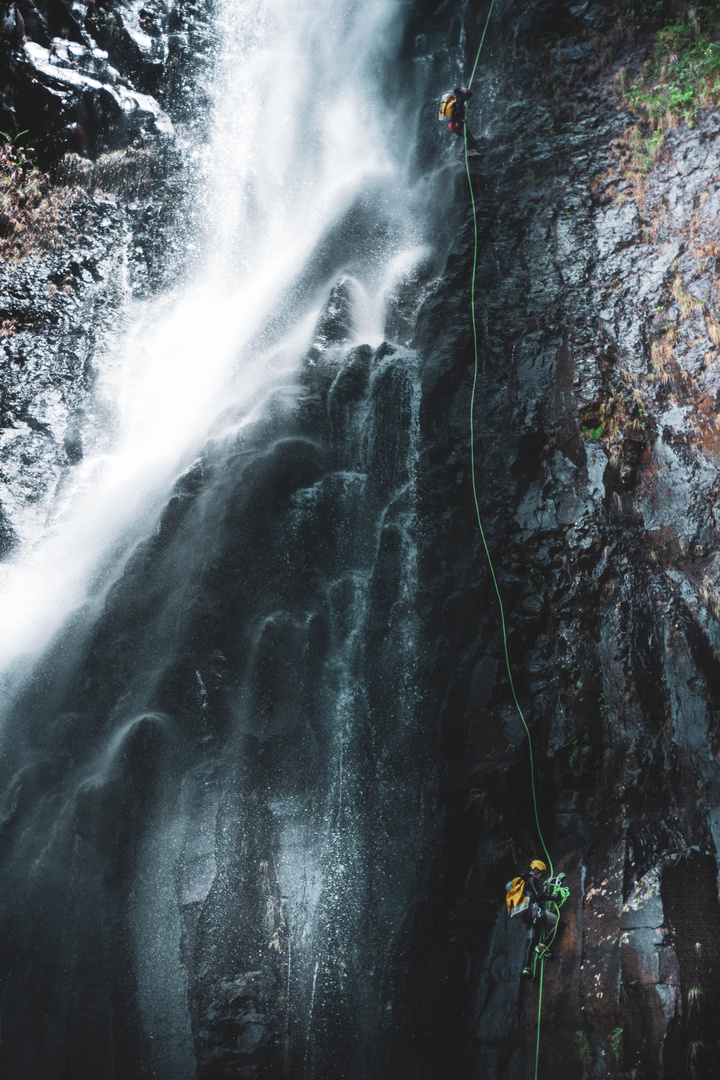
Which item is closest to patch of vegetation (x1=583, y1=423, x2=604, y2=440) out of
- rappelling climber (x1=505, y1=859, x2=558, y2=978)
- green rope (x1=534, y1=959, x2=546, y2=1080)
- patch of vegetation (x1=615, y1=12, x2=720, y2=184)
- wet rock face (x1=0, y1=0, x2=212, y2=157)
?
patch of vegetation (x1=615, y1=12, x2=720, y2=184)

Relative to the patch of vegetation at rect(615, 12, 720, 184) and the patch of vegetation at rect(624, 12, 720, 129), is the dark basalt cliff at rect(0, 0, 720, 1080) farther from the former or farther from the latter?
the patch of vegetation at rect(624, 12, 720, 129)

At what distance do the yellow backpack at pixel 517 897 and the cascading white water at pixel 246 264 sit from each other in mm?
5268

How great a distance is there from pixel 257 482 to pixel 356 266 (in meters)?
4.50

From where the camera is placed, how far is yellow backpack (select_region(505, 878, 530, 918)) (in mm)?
5773

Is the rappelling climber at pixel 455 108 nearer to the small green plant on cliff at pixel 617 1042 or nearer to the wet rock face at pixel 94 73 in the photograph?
the wet rock face at pixel 94 73

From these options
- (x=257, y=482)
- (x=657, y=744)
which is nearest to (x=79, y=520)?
(x=257, y=482)

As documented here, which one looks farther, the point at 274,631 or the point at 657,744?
the point at 274,631

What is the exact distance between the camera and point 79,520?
29.7 ft

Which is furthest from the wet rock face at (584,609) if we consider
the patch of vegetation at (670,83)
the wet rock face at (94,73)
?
the wet rock face at (94,73)

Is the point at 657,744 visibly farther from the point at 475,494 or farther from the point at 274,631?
the point at 274,631

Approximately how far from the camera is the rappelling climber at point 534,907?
573cm

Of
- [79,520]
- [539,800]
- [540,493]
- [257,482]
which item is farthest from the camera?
[79,520]

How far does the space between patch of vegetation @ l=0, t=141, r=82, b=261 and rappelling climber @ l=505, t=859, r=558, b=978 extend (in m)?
10.2

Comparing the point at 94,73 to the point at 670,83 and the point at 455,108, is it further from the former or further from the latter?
the point at 670,83
